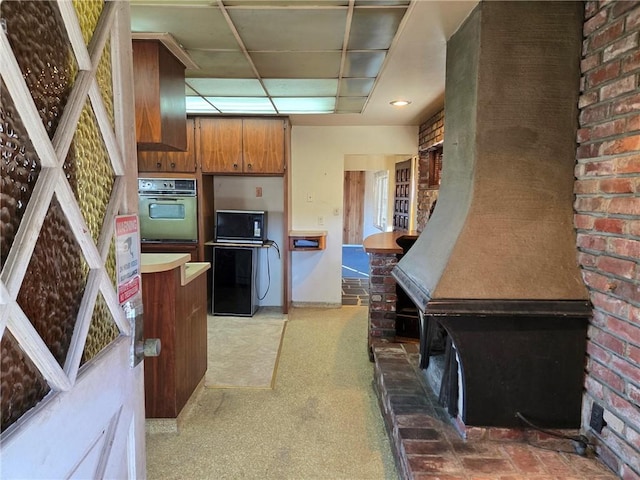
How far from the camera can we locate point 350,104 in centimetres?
373

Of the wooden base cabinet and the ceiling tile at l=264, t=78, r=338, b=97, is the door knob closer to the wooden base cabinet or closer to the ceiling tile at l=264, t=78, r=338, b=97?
the wooden base cabinet

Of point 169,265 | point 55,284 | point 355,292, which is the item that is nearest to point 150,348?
point 55,284

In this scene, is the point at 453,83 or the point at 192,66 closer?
the point at 453,83

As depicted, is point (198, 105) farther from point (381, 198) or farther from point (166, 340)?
point (381, 198)

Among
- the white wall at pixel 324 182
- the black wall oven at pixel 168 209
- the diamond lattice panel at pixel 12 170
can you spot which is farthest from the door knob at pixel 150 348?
the white wall at pixel 324 182

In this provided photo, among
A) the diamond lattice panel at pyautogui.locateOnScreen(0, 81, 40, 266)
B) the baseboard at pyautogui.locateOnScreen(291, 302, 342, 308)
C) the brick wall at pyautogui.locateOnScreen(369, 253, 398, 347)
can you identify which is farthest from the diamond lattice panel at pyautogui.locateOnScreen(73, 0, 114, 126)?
the baseboard at pyautogui.locateOnScreen(291, 302, 342, 308)

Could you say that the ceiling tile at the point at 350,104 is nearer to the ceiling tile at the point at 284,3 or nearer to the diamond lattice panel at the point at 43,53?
the ceiling tile at the point at 284,3

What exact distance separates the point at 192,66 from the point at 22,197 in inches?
91.5

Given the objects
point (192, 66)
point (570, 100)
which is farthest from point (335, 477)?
point (192, 66)

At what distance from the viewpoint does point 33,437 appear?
637 millimetres

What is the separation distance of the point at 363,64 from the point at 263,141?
1.97 m

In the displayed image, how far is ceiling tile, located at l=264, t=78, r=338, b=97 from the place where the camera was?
9.95 ft

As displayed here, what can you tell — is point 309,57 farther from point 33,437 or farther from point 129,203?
point 33,437

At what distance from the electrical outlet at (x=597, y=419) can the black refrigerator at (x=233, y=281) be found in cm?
340
